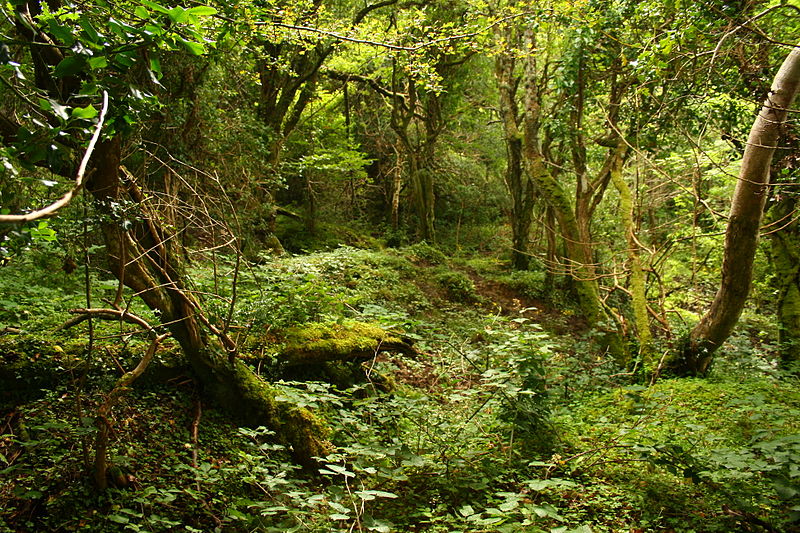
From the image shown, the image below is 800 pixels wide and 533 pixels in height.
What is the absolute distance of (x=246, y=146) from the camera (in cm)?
924

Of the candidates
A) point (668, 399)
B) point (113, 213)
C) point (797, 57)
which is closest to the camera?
point (113, 213)

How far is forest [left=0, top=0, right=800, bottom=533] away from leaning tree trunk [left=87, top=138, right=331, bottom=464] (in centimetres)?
2

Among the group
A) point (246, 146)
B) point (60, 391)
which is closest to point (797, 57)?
point (60, 391)

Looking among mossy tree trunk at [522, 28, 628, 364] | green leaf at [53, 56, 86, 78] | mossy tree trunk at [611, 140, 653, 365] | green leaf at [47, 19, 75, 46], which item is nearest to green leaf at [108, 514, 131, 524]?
green leaf at [53, 56, 86, 78]

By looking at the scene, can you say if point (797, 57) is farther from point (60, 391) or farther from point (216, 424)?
point (60, 391)

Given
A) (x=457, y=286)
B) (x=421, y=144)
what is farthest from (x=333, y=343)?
(x=421, y=144)

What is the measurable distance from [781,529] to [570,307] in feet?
34.0

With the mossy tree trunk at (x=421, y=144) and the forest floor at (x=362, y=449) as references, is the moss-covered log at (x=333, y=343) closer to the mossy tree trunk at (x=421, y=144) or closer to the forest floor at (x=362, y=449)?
the forest floor at (x=362, y=449)

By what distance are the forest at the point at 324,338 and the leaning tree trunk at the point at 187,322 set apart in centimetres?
2

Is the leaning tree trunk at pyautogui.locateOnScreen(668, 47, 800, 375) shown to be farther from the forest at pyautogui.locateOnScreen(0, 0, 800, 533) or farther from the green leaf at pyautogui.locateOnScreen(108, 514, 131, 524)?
the green leaf at pyautogui.locateOnScreen(108, 514, 131, 524)

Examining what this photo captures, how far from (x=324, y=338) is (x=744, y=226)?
15.2 ft

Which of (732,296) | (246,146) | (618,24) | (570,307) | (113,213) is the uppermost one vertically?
(618,24)

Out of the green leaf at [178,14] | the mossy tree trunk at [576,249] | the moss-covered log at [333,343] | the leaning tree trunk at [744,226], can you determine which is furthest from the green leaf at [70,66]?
the mossy tree trunk at [576,249]

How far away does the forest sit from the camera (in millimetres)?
2500
